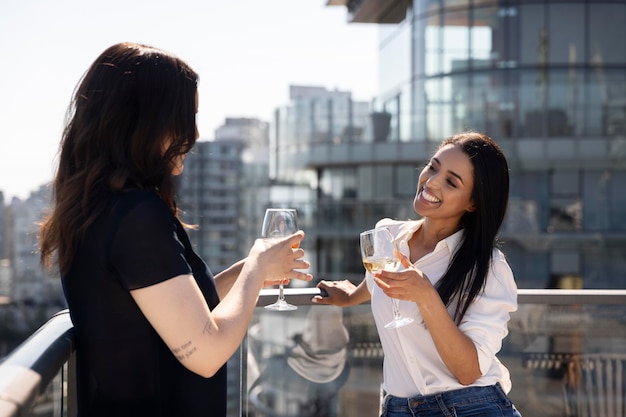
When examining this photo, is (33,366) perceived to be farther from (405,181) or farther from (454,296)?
(405,181)

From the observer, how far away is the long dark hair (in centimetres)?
309

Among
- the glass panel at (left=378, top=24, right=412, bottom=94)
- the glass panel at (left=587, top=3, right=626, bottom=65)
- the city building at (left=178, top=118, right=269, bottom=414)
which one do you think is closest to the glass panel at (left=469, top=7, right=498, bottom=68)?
the glass panel at (left=378, top=24, right=412, bottom=94)

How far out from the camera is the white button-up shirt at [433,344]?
9.68ft

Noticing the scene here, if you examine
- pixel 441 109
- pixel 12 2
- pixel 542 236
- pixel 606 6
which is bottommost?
pixel 542 236

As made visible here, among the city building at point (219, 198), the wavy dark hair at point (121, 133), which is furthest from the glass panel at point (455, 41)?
the city building at point (219, 198)

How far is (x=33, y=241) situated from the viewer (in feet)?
8.21

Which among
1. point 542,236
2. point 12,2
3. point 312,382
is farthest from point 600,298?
point 12,2

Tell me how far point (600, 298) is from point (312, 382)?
1738 mm

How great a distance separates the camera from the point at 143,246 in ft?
6.79

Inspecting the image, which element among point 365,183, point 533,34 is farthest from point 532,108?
point 365,183

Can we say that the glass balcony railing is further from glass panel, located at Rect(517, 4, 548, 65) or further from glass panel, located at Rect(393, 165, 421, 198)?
glass panel, located at Rect(517, 4, 548, 65)

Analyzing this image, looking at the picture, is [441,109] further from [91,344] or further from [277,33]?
[277,33]

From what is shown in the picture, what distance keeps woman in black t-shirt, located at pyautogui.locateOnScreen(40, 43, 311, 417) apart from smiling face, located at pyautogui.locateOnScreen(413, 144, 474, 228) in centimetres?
115

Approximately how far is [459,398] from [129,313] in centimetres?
143
